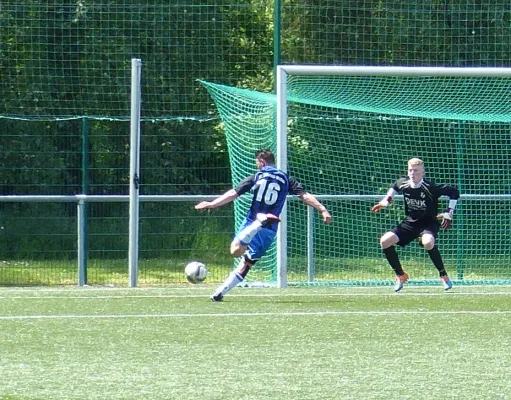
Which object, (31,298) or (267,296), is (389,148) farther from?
(31,298)

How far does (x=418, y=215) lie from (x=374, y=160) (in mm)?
2902

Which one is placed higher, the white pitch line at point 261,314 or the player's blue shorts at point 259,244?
the player's blue shorts at point 259,244

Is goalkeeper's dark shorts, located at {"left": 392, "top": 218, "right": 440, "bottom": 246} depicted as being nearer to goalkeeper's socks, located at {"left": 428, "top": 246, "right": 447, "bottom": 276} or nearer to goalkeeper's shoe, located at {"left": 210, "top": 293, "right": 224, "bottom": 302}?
goalkeeper's socks, located at {"left": 428, "top": 246, "right": 447, "bottom": 276}

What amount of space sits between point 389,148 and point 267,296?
499 cm

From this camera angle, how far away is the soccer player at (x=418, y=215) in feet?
42.3

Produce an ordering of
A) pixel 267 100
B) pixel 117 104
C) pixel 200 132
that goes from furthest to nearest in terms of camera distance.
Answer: pixel 117 104
pixel 200 132
pixel 267 100

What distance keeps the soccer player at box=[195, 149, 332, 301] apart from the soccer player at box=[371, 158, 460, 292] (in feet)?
4.22

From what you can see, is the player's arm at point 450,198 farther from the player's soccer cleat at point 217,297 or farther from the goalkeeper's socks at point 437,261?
the player's soccer cleat at point 217,297

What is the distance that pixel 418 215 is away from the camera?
1314cm

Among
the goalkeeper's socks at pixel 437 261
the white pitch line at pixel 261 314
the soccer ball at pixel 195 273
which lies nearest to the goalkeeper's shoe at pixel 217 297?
the soccer ball at pixel 195 273

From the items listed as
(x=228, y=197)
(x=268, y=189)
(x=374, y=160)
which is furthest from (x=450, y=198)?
(x=374, y=160)

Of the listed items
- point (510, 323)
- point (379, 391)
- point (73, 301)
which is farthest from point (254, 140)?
point (379, 391)

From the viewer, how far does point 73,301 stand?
1159 cm

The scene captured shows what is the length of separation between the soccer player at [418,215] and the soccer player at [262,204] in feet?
4.22
